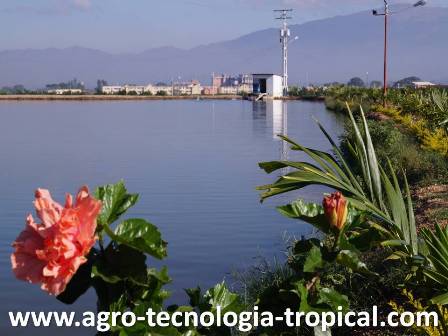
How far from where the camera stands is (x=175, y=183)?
1526 centimetres

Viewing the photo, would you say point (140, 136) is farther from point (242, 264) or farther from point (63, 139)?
point (242, 264)

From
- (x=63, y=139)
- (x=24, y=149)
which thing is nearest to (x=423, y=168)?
(x=24, y=149)

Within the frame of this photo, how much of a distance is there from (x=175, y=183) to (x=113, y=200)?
1354 cm

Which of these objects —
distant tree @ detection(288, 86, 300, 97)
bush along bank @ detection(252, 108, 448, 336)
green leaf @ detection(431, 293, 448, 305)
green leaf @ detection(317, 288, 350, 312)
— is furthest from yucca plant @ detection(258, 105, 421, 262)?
distant tree @ detection(288, 86, 300, 97)

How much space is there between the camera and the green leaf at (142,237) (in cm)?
162

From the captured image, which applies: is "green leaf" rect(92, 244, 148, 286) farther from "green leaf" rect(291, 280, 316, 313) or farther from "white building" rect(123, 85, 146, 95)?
"white building" rect(123, 85, 146, 95)

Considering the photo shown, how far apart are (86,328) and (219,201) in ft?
22.4

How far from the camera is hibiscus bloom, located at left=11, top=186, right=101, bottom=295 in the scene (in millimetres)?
1515

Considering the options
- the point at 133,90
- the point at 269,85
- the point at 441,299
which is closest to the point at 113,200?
the point at 441,299

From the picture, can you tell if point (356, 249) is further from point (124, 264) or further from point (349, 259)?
point (124, 264)

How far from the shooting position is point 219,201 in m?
12.9

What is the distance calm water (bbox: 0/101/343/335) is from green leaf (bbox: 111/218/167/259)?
15.1 ft

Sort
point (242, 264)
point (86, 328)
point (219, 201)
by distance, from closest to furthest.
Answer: point (86, 328) → point (242, 264) → point (219, 201)

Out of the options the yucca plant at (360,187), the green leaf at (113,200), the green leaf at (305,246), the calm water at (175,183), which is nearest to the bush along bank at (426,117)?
the yucca plant at (360,187)
